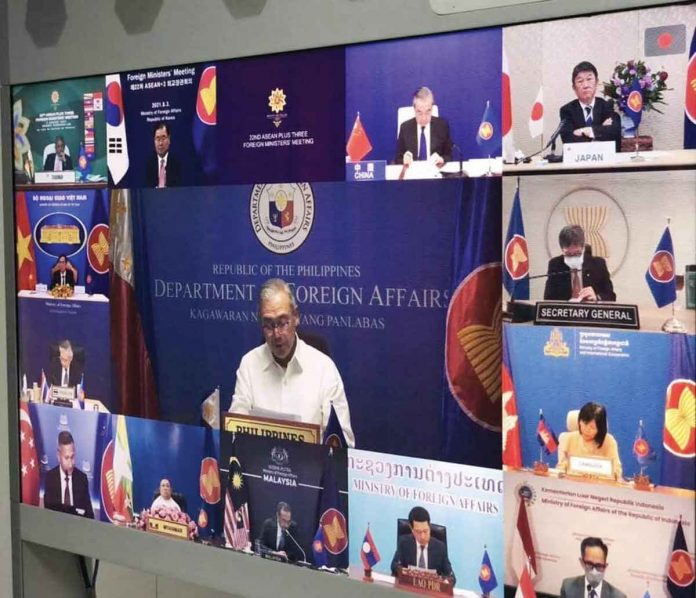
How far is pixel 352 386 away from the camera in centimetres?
152

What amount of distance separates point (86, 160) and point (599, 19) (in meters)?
1.00

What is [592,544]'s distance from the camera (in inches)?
51.5

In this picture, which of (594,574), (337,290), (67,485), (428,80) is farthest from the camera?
(67,485)

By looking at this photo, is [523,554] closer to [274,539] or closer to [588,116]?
[274,539]

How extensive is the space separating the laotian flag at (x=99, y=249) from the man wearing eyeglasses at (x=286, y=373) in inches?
14.1

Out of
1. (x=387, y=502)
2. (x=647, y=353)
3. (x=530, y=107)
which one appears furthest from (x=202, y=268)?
(x=647, y=353)

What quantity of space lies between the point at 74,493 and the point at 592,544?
1035 millimetres

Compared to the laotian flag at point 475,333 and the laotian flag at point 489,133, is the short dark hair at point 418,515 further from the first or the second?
the laotian flag at point 489,133

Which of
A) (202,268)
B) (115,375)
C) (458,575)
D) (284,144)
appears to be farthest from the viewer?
(115,375)

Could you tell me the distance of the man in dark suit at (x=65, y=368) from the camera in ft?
6.03

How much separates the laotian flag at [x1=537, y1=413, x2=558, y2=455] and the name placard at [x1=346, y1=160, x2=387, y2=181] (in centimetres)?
45

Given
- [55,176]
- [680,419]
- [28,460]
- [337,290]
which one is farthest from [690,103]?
[28,460]

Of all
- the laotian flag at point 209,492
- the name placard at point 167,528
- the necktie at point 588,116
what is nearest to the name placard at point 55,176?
the laotian flag at point 209,492

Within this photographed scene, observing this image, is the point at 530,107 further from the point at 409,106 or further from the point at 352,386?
the point at 352,386
